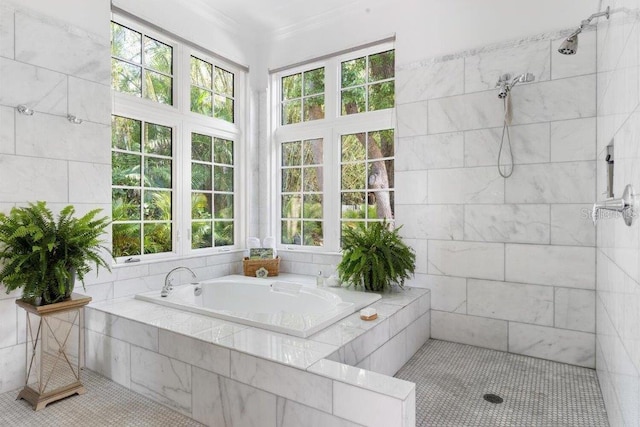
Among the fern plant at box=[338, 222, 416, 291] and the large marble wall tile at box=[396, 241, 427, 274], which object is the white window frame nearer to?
the fern plant at box=[338, 222, 416, 291]

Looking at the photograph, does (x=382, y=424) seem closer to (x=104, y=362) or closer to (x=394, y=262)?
(x=394, y=262)

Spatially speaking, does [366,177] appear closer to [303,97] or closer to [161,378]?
[303,97]

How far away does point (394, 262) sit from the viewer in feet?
9.66

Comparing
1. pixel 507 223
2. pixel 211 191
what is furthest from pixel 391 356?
pixel 211 191

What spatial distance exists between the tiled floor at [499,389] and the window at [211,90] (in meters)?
2.91

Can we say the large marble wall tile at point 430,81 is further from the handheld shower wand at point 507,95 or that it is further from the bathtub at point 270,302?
the bathtub at point 270,302

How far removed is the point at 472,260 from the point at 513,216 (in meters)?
0.46

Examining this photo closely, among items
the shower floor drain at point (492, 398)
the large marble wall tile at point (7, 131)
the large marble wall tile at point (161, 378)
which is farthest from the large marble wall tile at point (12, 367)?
the shower floor drain at point (492, 398)

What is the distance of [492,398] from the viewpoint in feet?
7.11

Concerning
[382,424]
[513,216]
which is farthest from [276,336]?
[513,216]

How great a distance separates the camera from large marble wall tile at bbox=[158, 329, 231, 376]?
6.13 ft

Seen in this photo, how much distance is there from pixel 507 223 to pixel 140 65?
3.21 metres

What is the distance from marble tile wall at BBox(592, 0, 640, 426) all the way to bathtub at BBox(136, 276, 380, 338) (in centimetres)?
137

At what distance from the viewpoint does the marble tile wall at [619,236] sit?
128 centimetres
